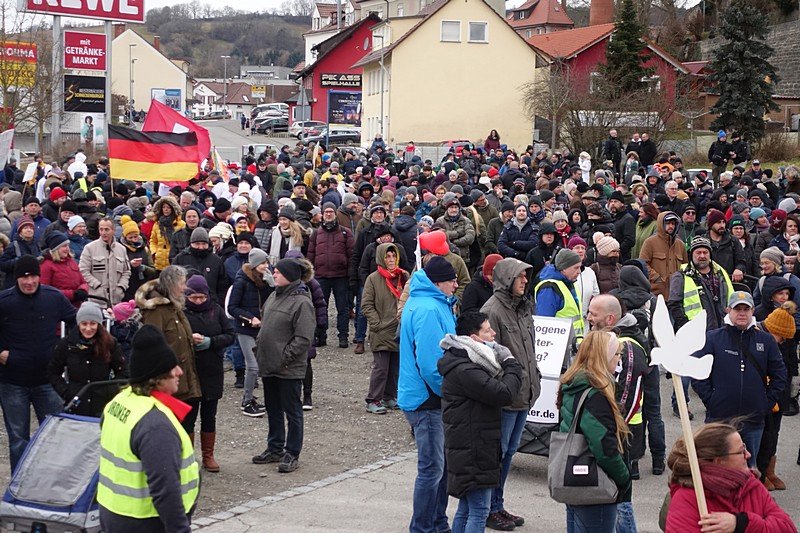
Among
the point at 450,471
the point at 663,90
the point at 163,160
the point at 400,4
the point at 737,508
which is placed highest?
the point at 400,4

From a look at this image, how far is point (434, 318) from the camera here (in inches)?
293

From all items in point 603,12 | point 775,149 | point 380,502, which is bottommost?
point 380,502

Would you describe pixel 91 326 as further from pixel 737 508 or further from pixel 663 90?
pixel 663 90

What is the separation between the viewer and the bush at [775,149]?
37.2 m

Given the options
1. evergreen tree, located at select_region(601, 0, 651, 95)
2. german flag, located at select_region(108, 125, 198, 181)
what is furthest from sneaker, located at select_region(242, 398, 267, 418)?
evergreen tree, located at select_region(601, 0, 651, 95)

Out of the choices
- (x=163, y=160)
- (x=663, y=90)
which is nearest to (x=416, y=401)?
(x=163, y=160)

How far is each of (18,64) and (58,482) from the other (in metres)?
32.7

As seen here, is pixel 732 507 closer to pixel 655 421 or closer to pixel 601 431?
pixel 601 431

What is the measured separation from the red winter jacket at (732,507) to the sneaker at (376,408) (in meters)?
6.95

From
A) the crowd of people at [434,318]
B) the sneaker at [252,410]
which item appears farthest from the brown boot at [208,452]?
the sneaker at [252,410]

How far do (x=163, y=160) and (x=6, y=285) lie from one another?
6026mm

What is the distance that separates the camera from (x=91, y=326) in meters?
8.52

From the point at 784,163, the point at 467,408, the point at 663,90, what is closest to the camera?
the point at 467,408

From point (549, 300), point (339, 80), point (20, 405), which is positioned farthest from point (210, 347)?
point (339, 80)
